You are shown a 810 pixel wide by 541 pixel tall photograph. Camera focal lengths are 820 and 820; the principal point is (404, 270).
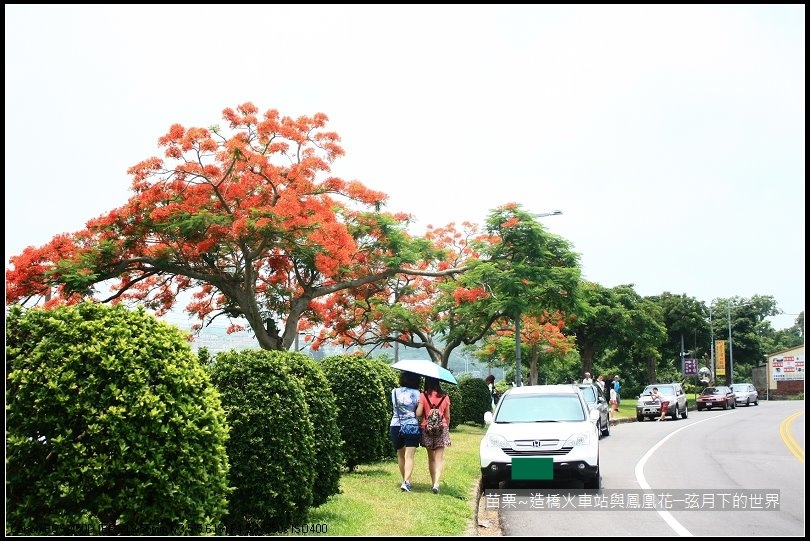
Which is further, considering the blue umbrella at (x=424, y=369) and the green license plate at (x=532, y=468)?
the green license plate at (x=532, y=468)

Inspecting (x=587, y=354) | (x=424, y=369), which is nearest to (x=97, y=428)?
(x=424, y=369)

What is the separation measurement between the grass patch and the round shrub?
323 millimetres

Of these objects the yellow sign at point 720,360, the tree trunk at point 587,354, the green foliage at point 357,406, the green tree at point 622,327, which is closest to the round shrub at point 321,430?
the green foliage at point 357,406

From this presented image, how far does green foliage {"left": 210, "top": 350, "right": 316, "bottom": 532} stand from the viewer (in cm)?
792

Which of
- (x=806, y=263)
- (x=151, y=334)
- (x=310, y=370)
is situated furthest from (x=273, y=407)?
(x=806, y=263)

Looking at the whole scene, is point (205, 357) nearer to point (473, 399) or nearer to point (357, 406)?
point (357, 406)

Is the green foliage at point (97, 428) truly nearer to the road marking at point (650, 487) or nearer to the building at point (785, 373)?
the road marking at point (650, 487)

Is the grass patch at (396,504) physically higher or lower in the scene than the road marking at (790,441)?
higher

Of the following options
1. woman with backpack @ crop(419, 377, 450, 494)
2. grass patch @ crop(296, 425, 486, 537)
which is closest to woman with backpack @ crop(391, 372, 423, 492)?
woman with backpack @ crop(419, 377, 450, 494)

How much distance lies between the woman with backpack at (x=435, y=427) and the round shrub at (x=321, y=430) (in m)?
2.26

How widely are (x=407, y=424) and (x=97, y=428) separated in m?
6.39

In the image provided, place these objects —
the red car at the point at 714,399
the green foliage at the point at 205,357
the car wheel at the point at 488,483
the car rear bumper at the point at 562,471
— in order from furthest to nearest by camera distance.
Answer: the red car at the point at 714,399 < the car wheel at the point at 488,483 < the car rear bumper at the point at 562,471 < the green foliage at the point at 205,357

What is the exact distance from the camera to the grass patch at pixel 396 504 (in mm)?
8781

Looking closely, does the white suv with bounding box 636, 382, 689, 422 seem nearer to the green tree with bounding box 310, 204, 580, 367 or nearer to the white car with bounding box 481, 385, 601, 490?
the green tree with bounding box 310, 204, 580, 367
